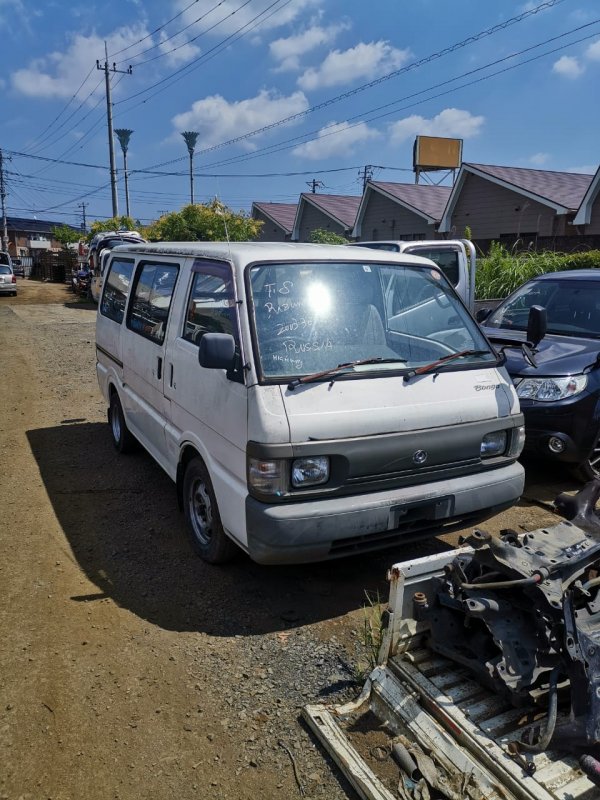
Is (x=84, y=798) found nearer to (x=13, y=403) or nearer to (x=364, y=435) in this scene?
(x=364, y=435)

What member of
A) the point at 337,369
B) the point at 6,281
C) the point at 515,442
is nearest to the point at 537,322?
the point at 515,442

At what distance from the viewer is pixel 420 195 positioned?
79.7 ft

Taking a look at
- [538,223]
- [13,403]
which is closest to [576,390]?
[13,403]

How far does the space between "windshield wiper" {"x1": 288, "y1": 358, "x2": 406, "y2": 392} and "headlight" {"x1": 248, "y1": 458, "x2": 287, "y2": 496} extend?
16.3 inches

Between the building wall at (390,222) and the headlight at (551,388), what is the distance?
18.5 meters

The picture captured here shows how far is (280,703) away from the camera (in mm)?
2738

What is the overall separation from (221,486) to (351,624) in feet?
3.45

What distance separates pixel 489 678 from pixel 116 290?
4941 millimetres

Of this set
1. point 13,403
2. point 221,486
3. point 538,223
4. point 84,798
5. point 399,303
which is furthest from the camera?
point 538,223

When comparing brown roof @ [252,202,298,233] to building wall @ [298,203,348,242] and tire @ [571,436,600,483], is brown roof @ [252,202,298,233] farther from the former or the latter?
tire @ [571,436,600,483]

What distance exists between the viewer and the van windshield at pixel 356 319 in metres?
3.45

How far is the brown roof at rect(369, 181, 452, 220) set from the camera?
74.6ft

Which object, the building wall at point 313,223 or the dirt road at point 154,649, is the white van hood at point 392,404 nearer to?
the dirt road at point 154,649

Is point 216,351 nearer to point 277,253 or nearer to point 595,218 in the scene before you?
point 277,253
